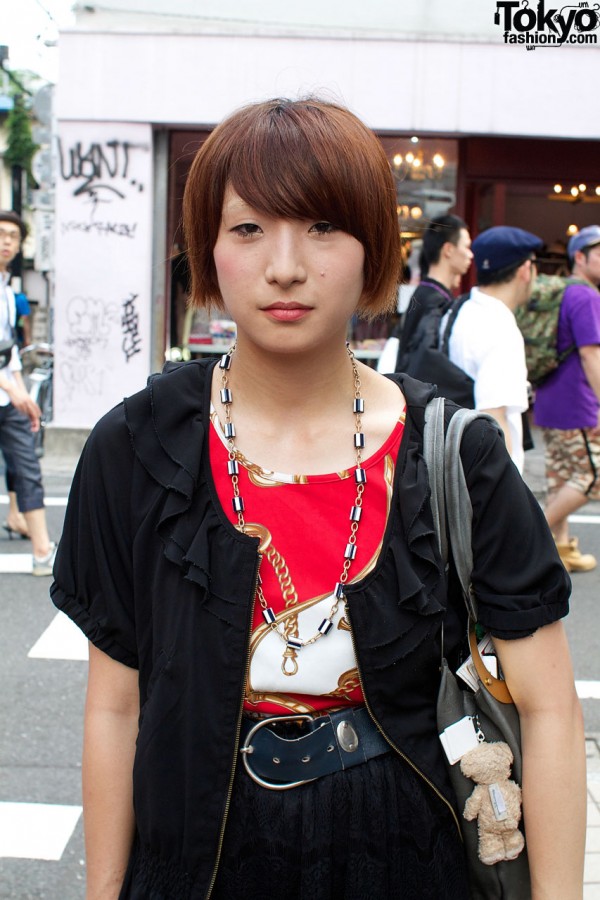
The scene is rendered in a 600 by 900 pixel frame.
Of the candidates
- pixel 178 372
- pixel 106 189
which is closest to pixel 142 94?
pixel 106 189

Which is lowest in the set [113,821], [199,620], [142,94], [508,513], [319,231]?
[113,821]

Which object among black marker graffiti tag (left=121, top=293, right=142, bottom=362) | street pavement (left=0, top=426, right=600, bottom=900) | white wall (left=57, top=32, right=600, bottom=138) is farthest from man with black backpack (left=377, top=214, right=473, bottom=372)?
black marker graffiti tag (left=121, top=293, right=142, bottom=362)

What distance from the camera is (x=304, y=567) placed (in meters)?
1.50

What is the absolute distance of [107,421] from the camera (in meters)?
1.57

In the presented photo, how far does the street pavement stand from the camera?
10.9 feet

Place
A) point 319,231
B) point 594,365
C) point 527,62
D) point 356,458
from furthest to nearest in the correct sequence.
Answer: point 527,62 < point 594,365 < point 356,458 < point 319,231

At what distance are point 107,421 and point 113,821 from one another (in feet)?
1.91

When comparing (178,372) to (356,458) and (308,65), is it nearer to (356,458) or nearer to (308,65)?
(356,458)

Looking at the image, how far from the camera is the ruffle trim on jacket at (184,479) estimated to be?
1481 mm

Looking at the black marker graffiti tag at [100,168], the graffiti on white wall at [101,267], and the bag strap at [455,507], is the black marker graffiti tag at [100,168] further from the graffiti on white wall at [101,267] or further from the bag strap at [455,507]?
the bag strap at [455,507]

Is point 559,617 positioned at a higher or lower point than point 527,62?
lower

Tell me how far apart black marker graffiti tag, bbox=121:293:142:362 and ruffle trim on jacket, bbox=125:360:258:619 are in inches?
365

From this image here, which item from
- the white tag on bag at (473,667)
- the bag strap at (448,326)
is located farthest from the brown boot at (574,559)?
the white tag on bag at (473,667)

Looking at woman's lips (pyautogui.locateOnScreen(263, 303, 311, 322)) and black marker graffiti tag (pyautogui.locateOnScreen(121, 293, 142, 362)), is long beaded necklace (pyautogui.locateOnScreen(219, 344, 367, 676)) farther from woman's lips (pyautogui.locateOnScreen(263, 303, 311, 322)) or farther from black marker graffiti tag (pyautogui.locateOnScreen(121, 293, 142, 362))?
black marker graffiti tag (pyautogui.locateOnScreen(121, 293, 142, 362))
